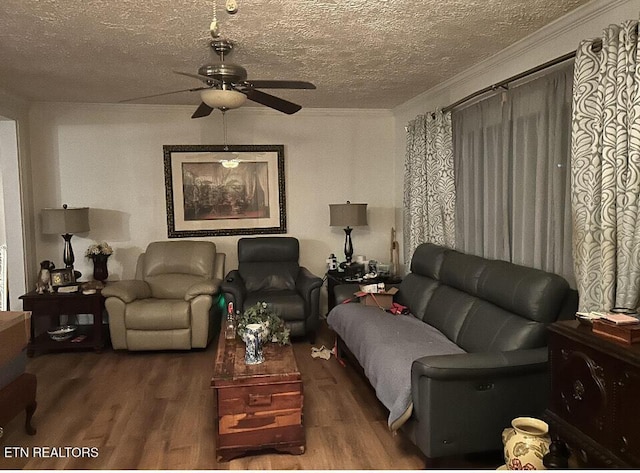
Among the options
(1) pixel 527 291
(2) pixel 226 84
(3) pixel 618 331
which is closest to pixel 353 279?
(1) pixel 527 291

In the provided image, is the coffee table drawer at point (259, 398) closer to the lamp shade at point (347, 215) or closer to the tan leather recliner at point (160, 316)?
the tan leather recliner at point (160, 316)

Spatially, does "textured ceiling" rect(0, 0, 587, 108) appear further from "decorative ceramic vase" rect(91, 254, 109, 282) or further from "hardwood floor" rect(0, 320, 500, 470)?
"hardwood floor" rect(0, 320, 500, 470)

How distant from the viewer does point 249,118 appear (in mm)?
5426

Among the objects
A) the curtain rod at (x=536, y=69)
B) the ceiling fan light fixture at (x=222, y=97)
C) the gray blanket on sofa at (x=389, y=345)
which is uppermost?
the curtain rod at (x=536, y=69)

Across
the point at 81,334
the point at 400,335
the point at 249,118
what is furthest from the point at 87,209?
the point at 400,335

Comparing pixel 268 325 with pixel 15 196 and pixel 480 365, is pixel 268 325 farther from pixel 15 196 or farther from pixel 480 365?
pixel 15 196

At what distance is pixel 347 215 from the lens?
5.18 m

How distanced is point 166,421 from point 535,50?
3448 mm

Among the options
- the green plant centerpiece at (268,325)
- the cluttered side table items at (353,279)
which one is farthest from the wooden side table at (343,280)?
the green plant centerpiece at (268,325)

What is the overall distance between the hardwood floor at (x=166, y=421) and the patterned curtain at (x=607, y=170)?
3.75 feet

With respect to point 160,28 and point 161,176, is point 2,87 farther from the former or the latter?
point 160,28

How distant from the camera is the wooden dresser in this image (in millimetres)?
1742

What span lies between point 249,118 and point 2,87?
7.67ft

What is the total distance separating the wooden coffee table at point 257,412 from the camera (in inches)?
105
